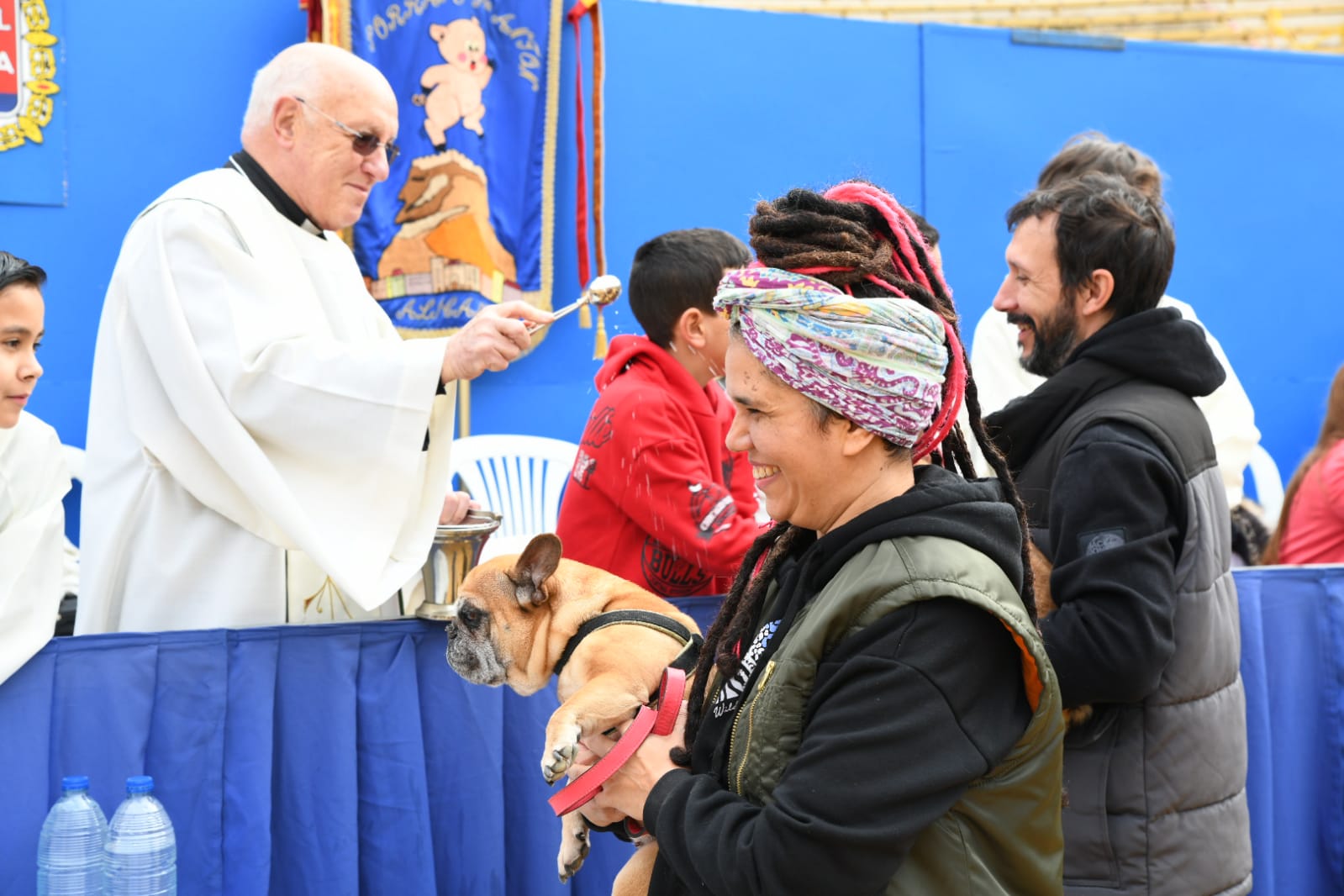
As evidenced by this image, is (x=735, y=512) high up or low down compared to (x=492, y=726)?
up

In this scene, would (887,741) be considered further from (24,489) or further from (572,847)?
(24,489)

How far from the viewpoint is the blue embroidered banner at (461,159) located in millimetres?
6113

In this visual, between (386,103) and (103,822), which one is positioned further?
(386,103)

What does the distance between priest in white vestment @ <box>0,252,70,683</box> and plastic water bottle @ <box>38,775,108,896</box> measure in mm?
345

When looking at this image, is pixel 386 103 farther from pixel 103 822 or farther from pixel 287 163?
pixel 103 822

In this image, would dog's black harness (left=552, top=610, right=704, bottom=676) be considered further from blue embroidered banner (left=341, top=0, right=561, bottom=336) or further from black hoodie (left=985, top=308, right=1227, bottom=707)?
blue embroidered banner (left=341, top=0, right=561, bottom=336)

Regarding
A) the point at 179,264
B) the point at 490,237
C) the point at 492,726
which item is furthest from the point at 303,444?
the point at 490,237

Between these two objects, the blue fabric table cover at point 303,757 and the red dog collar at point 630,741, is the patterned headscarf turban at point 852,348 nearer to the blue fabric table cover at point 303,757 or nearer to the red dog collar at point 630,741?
the red dog collar at point 630,741

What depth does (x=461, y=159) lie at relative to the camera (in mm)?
6254

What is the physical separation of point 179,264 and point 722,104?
4303mm

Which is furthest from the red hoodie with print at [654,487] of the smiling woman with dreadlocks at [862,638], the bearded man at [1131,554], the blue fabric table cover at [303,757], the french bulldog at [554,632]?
the smiling woman with dreadlocks at [862,638]

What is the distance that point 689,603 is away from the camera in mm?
3570

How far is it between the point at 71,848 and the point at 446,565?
3.66ft

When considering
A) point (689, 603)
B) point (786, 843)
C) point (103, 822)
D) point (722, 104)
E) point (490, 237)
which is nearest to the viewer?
point (786, 843)
